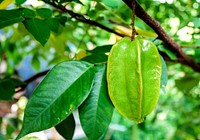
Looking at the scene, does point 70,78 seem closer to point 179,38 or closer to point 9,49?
point 179,38

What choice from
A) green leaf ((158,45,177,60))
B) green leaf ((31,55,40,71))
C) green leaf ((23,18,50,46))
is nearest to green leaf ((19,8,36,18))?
green leaf ((23,18,50,46))

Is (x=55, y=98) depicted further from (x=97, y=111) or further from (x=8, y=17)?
(x=8, y=17)

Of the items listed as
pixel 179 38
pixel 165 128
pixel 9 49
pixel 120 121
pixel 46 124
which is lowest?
pixel 165 128

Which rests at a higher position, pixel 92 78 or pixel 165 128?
pixel 92 78

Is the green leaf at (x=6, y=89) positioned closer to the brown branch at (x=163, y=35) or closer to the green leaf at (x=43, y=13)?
the green leaf at (x=43, y=13)

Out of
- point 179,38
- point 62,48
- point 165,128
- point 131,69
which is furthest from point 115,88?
point 165,128

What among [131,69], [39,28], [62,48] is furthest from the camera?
[62,48]

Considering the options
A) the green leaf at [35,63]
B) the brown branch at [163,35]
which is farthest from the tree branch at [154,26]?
the green leaf at [35,63]

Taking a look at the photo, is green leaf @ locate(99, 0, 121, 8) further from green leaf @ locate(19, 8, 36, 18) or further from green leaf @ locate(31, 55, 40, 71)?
green leaf @ locate(31, 55, 40, 71)
